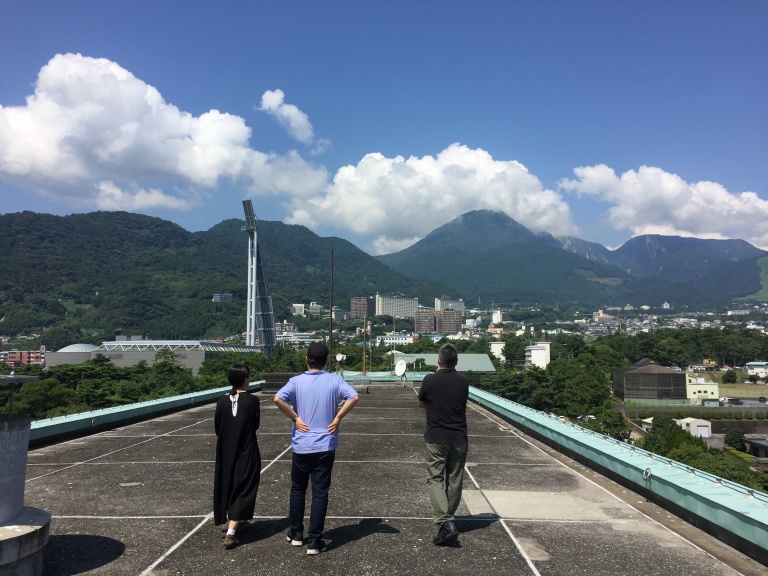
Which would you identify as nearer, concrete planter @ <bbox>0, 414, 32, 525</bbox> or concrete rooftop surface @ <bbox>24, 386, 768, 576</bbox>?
concrete planter @ <bbox>0, 414, 32, 525</bbox>

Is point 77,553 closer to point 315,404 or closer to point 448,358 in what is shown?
point 315,404

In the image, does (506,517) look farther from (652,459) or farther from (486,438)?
(486,438)

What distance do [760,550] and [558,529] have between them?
5.01 ft

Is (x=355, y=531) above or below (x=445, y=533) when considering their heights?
below

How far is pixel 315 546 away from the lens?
4.41m

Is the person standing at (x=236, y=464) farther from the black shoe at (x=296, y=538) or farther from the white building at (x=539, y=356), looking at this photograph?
the white building at (x=539, y=356)

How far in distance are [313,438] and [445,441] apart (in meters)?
1.14

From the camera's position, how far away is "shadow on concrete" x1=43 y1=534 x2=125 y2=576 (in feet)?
13.4

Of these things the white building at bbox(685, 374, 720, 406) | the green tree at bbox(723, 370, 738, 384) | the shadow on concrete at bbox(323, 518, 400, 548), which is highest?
the shadow on concrete at bbox(323, 518, 400, 548)

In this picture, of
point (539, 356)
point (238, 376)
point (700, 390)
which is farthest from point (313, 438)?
point (539, 356)

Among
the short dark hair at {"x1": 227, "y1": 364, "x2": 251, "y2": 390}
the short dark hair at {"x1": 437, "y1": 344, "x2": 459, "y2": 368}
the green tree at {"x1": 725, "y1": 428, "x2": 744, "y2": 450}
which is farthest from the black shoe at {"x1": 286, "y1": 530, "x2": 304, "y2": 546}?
the green tree at {"x1": 725, "y1": 428, "x2": 744, "y2": 450}

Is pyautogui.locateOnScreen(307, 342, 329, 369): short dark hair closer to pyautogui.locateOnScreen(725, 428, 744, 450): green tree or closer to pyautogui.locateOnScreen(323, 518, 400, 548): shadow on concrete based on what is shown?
pyautogui.locateOnScreen(323, 518, 400, 548): shadow on concrete

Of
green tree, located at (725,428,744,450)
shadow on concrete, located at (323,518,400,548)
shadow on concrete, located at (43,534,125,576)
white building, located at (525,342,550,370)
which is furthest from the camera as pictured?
white building, located at (525,342,550,370)

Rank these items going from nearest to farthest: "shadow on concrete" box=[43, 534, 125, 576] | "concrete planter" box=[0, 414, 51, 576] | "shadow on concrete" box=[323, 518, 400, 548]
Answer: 1. "concrete planter" box=[0, 414, 51, 576]
2. "shadow on concrete" box=[43, 534, 125, 576]
3. "shadow on concrete" box=[323, 518, 400, 548]
